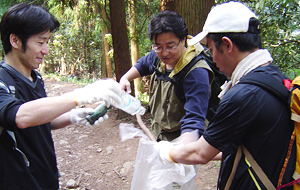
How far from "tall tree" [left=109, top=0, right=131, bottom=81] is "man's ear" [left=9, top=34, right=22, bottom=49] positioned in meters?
4.07

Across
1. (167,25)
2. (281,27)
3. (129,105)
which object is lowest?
(129,105)

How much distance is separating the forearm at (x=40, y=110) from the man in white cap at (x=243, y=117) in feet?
2.79

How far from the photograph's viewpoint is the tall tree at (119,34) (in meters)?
5.55

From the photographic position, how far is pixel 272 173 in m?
1.29

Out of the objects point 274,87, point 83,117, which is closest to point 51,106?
point 83,117

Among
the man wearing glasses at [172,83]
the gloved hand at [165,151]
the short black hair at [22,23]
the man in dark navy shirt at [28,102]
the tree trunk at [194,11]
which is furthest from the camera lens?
the tree trunk at [194,11]

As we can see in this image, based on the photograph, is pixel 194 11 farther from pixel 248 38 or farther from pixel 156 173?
pixel 156 173

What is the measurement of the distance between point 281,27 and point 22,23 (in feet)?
12.2

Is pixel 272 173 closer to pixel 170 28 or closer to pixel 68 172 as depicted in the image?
pixel 170 28

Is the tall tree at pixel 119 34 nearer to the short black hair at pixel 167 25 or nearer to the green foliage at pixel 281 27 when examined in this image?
the green foliage at pixel 281 27

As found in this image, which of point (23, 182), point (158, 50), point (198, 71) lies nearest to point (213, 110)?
point (198, 71)

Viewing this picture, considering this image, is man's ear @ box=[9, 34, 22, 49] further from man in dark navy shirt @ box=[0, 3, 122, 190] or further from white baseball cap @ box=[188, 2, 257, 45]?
white baseball cap @ box=[188, 2, 257, 45]

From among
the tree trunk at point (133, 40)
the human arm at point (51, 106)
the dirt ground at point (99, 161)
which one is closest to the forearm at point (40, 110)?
the human arm at point (51, 106)

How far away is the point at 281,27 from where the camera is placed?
→ 3713 millimetres
